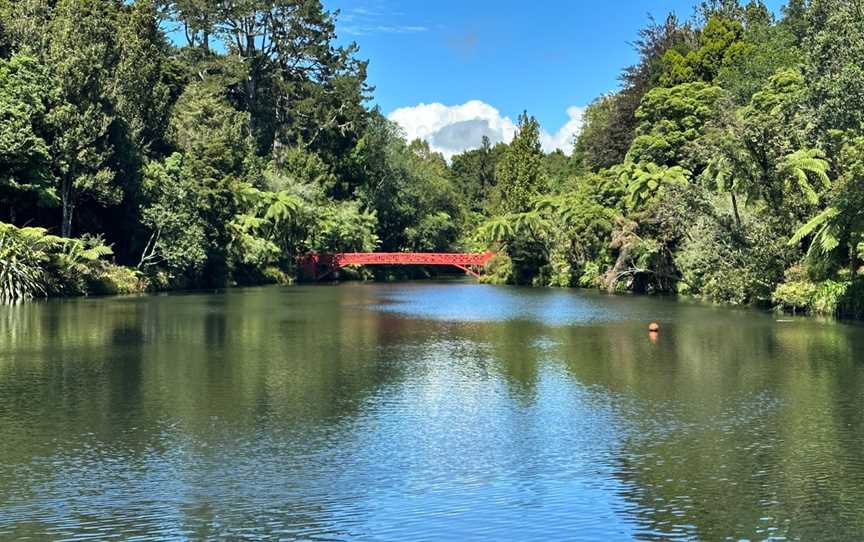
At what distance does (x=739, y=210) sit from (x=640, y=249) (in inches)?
568

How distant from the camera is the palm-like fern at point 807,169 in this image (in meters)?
36.8

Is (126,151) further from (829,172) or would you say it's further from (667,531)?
(667,531)

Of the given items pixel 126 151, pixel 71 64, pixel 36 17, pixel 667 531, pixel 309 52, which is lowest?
pixel 667 531

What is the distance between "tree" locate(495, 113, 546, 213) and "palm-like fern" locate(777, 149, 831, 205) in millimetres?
42129

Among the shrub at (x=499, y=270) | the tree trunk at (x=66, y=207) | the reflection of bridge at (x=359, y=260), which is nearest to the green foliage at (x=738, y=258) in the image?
the shrub at (x=499, y=270)

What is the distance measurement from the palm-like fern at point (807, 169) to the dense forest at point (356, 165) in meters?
0.09

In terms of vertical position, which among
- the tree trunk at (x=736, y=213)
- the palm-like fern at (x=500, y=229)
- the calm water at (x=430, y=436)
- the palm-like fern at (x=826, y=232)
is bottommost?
the calm water at (x=430, y=436)

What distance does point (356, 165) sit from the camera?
311 ft

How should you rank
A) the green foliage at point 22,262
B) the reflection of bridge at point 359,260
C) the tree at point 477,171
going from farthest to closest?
the tree at point 477,171, the reflection of bridge at point 359,260, the green foliage at point 22,262

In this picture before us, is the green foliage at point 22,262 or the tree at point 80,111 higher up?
the tree at point 80,111

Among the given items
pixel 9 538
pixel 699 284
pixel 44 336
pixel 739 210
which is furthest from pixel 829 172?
pixel 9 538

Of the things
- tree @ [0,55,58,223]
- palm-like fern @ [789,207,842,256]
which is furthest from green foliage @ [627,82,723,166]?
tree @ [0,55,58,223]

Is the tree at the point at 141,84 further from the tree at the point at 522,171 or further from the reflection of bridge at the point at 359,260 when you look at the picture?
the tree at the point at 522,171

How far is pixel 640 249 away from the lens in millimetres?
58875
